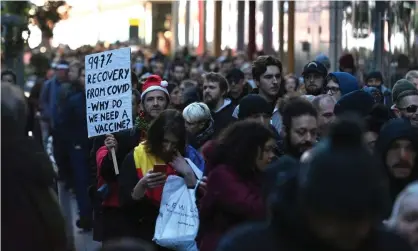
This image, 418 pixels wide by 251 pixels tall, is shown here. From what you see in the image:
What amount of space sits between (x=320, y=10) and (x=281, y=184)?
21141mm

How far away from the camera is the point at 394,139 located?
6543mm

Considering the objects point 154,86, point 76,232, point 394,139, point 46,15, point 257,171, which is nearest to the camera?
point 257,171

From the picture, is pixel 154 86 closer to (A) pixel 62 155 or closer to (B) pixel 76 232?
(B) pixel 76 232

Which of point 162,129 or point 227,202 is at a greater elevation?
point 162,129

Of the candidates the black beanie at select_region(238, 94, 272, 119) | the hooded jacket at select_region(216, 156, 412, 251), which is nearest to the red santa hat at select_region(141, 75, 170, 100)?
the black beanie at select_region(238, 94, 272, 119)

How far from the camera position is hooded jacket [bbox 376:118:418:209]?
6.45 meters

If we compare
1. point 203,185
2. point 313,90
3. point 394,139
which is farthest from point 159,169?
point 313,90

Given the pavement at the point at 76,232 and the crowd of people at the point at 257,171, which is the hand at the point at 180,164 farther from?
the pavement at the point at 76,232

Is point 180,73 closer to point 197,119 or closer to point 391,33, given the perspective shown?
point 391,33

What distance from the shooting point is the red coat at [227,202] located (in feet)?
Answer: 20.0

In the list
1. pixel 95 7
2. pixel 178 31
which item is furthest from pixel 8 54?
pixel 95 7

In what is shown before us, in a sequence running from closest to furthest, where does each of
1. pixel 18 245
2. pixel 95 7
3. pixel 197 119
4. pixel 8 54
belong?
pixel 18 245
pixel 197 119
pixel 8 54
pixel 95 7

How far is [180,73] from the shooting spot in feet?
71.9

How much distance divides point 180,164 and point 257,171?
84.5 inches
